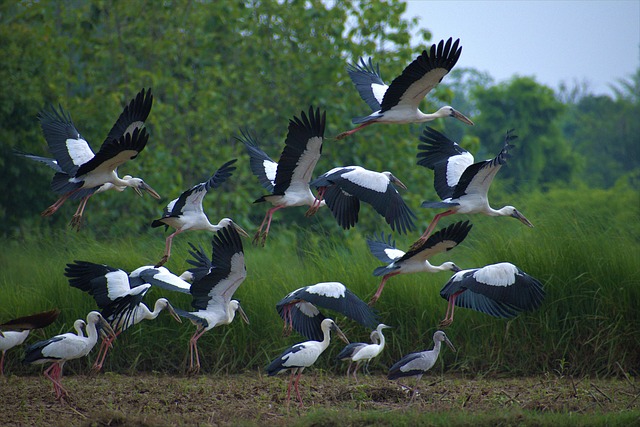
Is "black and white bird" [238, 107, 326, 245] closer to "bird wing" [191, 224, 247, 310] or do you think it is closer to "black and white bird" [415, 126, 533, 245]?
"bird wing" [191, 224, 247, 310]

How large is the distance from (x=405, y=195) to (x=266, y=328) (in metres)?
7.20

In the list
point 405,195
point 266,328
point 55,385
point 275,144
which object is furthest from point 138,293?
point 275,144

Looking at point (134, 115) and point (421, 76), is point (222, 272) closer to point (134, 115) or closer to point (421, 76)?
point (134, 115)

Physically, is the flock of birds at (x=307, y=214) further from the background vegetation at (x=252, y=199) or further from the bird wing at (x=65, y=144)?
the background vegetation at (x=252, y=199)

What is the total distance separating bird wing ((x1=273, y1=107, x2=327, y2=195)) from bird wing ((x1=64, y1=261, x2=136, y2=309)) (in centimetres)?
184

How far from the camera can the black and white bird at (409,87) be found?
23.6 ft

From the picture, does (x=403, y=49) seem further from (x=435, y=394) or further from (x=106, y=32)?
(x=435, y=394)

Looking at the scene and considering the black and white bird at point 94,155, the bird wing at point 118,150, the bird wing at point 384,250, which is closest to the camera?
the bird wing at point 118,150

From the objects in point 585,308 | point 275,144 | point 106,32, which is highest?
point 106,32

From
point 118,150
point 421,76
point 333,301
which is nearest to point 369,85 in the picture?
point 421,76

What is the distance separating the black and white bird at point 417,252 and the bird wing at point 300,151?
115 cm

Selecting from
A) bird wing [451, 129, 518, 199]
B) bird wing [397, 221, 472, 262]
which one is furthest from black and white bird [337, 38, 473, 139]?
bird wing [397, 221, 472, 262]

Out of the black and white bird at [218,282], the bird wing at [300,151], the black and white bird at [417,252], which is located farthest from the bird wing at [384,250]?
the black and white bird at [218,282]

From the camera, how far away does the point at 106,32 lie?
1675 centimetres
